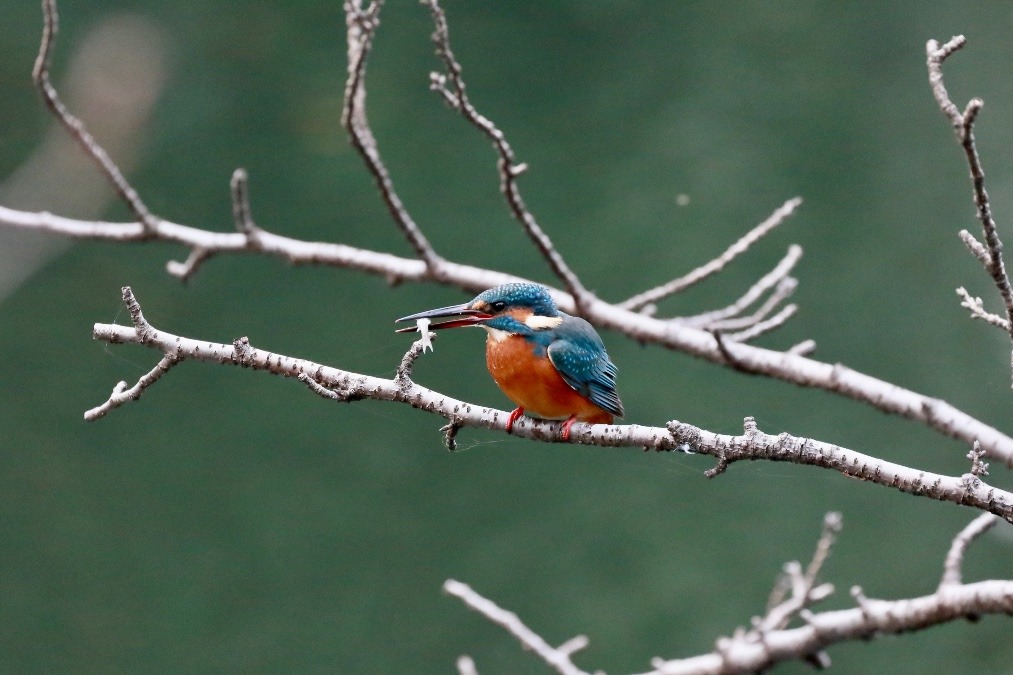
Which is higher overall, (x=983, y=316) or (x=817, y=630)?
(x=983, y=316)

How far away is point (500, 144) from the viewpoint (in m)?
1.82

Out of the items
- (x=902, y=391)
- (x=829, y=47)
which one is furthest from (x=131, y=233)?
(x=829, y=47)

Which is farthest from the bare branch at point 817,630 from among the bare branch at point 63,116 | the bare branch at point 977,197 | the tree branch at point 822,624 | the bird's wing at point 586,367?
the bare branch at point 63,116

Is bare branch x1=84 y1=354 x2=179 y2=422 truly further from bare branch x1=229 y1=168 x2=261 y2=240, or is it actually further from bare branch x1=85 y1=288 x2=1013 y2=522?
bare branch x1=229 y1=168 x2=261 y2=240

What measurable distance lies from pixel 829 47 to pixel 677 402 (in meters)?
1.57

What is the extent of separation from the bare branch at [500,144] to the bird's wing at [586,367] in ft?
0.60

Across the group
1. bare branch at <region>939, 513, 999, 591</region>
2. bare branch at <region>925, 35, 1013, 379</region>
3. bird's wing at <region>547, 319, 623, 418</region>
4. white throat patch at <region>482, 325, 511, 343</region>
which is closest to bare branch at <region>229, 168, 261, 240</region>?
white throat patch at <region>482, 325, 511, 343</region>

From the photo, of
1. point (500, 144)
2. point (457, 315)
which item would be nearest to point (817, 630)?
point (457, 315)

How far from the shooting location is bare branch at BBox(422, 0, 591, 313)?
5.79 feet

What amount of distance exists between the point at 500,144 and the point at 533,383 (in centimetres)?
40

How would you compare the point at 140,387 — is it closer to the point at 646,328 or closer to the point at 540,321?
the point at 540,321

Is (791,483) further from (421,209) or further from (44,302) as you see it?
(44,302)

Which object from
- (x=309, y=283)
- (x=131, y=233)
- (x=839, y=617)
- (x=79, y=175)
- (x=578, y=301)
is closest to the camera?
(x=839, y=617)

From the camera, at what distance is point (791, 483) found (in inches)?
158
